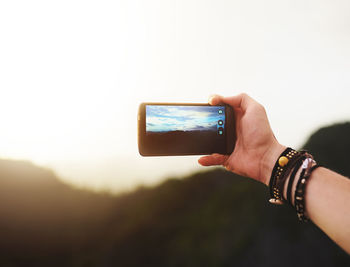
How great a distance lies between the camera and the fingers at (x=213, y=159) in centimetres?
211

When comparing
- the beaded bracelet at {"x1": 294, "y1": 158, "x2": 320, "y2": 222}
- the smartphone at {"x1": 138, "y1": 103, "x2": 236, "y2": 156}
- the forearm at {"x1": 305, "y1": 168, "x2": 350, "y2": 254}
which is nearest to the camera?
the forearm at {"x1": 305, "y1": 168, "x2": 350, "y2": 254}

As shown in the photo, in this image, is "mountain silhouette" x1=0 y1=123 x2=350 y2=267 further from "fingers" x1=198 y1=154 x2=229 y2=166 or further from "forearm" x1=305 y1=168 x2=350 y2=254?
"forearm" x1=305 y1=168 x2=350 y2=254

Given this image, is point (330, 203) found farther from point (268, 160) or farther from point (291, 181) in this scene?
point (268, 160)

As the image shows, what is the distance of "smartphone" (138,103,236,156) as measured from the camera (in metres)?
1.99

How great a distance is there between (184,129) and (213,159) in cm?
38

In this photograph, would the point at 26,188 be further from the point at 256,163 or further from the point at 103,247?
the point at 256,163

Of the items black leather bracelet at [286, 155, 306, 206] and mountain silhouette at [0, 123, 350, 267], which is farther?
mountain silhouette at [0, 123, 350, 267]

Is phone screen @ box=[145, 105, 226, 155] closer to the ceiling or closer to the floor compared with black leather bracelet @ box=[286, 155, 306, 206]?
closer to the ceiling

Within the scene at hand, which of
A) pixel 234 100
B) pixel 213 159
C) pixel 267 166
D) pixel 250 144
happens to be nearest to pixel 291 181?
pixel 267 166

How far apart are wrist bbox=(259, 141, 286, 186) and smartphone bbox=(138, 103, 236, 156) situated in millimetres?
293

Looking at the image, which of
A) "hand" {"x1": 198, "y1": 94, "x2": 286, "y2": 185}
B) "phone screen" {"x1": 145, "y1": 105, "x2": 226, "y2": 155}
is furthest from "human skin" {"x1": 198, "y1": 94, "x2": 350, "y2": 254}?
"phone screen" {"x1": 145, "y1": 105, "x2": 226, "y2": 155}

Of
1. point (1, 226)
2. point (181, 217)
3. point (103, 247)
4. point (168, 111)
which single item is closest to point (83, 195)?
point (103, 247)

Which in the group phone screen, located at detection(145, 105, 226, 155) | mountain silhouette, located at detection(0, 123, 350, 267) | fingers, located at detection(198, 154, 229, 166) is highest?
phone screen, located at detection(145, 105, 226, 155)

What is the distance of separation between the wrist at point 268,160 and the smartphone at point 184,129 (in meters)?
0.29
